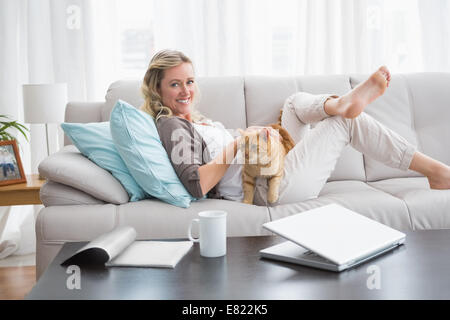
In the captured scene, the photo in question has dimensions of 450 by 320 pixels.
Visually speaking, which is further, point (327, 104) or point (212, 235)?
point (327, 104)

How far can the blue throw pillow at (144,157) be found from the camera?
170cm

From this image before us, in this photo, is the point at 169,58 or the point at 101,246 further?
the point at 169,58

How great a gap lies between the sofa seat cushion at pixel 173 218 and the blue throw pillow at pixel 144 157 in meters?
0.05

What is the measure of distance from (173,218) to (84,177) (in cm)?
34

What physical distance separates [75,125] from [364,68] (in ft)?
6.01

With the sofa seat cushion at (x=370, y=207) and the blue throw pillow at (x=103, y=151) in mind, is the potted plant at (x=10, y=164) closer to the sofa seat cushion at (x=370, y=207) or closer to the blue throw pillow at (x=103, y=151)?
the blue throw pillow at (x=103, y=151)

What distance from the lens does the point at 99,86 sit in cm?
291

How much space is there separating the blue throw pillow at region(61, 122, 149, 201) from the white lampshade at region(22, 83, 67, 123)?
2.11ft

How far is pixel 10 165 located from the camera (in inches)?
90.7

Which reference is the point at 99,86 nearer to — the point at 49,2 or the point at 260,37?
the point at 49,2

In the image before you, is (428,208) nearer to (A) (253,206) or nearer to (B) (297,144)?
(B) (297,144)

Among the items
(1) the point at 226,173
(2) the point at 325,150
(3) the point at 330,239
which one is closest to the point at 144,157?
(1) the point at 226,173

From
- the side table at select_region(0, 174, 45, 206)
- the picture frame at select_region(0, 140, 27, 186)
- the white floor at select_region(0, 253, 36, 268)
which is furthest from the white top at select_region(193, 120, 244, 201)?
the white floor at select_region(0, 253, 36, 268)

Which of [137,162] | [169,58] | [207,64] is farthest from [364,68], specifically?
[137,162]
